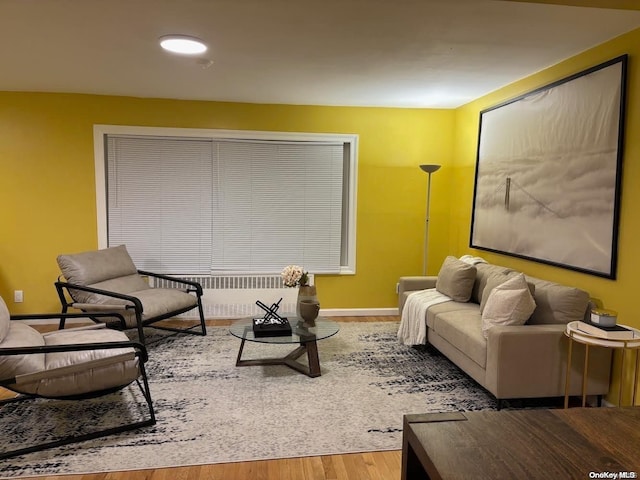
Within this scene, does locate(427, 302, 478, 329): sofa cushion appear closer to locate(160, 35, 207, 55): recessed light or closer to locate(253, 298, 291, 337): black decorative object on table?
locate(253, 298, 291, 337): black decorative object on table

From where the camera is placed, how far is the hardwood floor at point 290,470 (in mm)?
2133

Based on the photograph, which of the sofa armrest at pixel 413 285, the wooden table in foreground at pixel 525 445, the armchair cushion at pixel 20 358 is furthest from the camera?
the sofa armrest at pixel 413 285

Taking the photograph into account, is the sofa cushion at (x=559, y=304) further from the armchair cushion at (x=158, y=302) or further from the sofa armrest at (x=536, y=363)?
the armchair cushion at (x=158, y=302)

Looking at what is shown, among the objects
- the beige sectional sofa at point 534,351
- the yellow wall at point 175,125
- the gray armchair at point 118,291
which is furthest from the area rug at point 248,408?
the yellow wall at point 175,125

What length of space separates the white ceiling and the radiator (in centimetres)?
195

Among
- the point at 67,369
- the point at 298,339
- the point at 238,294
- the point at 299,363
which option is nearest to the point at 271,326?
the point at 298,339

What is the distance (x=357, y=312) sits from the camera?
509 cm

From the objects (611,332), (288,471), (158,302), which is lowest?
(288,471)

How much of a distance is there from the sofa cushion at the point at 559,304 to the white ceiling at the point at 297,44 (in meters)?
1.59

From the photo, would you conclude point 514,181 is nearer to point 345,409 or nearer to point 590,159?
point 590,159

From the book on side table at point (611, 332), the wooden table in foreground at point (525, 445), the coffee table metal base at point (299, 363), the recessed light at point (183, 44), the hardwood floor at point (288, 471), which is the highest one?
the recessed light at point (183, 44)

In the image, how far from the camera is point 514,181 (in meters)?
3.77

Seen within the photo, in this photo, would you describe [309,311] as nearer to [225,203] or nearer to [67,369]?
[67,369]

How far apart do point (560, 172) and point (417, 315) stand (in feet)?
5.22
